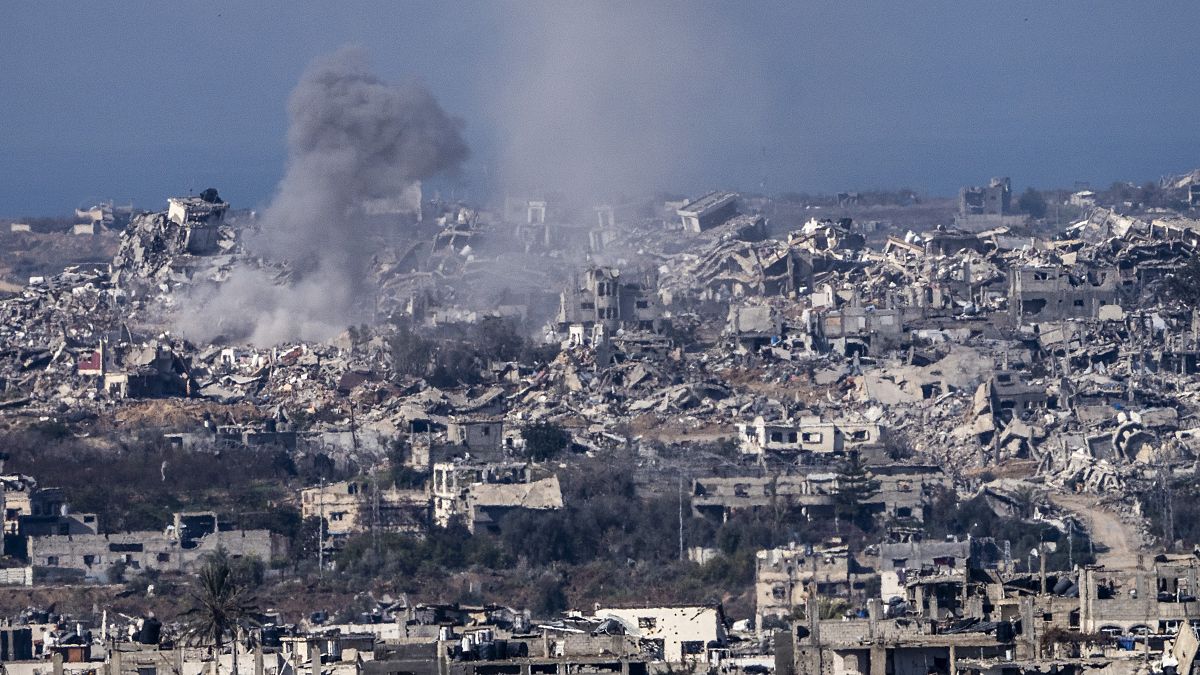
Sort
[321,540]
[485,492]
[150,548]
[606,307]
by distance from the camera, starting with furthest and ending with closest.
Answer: [606,307]
[485,492]
[321,540]
[150,548]

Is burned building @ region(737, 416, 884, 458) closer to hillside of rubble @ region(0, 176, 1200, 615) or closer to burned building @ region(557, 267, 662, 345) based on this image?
hillside of rubble @ region(0, 176, 1200, 615)

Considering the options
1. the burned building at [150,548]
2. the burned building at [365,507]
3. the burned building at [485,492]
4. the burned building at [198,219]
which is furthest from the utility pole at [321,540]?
the burned building at [198,219]

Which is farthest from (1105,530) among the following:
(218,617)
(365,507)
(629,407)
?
(218,617)

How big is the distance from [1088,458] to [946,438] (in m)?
3.68

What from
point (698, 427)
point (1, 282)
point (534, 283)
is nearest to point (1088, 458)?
point (698, 427)

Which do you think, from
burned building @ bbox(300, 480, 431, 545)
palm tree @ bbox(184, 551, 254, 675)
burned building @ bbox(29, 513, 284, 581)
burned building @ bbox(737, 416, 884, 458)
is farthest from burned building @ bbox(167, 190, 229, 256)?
palm tree @ bbox(184, 551, 254, 675)

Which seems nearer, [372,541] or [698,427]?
[372,541]

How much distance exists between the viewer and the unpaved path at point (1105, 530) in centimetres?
4734

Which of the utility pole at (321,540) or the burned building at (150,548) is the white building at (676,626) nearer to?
the utility pole at (321,540)

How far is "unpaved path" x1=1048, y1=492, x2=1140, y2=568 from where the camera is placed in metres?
47.3

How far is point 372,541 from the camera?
5188 centimetres

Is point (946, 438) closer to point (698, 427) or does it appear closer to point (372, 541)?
point (698, 427)

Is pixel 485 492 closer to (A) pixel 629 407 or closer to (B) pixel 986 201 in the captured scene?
(A) pixel 629 407

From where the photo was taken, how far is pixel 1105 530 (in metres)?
49.9
